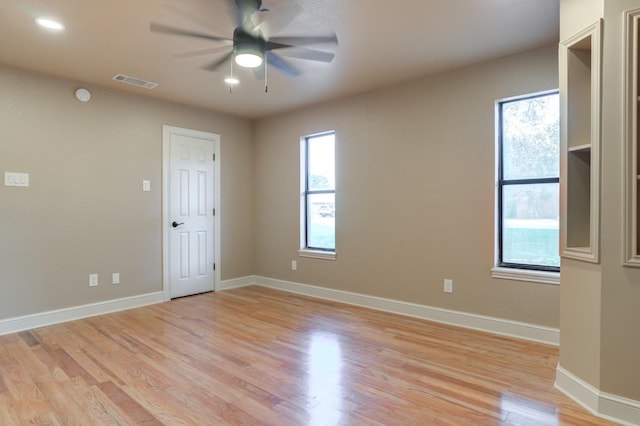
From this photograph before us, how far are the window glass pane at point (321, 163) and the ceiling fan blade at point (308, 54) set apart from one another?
176 centimetres

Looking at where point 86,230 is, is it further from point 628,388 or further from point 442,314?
point 628,388

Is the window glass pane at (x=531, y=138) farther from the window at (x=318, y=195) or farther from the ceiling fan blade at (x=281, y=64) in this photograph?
the window at (x=318, y=195)

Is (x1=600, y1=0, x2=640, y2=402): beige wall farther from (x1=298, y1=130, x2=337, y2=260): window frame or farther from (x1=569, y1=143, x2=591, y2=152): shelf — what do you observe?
(x1=298, y1=130, x2=337, y2=260): window frame

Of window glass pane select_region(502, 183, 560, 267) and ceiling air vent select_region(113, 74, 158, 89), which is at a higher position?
ceiling air vent select_region(113, 74, 158, 89)

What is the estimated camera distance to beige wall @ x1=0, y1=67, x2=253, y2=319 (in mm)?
3555

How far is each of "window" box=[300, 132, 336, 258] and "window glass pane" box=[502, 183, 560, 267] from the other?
83.3 inches

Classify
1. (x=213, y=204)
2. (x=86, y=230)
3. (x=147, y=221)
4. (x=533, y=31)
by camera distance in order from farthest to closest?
1. (x=213, y=204)
2. (x=147, y=221)
3. (x=86, y=230)
4. (x=533, y=31)

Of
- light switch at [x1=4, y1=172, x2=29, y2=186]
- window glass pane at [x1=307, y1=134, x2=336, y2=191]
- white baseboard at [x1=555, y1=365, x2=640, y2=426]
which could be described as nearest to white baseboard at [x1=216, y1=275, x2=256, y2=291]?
window glass pane at [x1=307, y1=134, x2=336, y2=191]

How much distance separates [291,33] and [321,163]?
234 cm

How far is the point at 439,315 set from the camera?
374cm

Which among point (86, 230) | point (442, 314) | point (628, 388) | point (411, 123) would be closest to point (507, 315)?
point (442, 314)

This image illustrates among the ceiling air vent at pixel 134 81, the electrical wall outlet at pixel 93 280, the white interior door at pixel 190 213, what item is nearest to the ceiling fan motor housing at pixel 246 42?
the ceiling air vent at pixel 134 81

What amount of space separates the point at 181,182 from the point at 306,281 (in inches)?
85.4

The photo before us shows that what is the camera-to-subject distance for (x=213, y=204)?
5.25m
